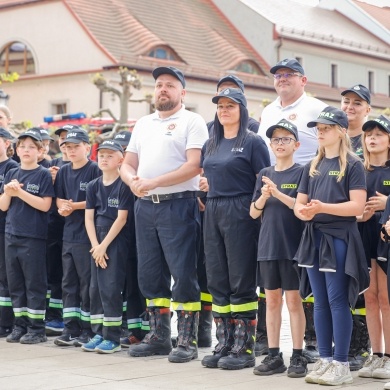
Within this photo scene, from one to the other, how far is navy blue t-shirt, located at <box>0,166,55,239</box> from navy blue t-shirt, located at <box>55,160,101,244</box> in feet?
0.43

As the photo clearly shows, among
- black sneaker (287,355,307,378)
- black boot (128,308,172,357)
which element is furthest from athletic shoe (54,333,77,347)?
black sneaker (287,355,307,378)

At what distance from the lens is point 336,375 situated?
24.6 ft

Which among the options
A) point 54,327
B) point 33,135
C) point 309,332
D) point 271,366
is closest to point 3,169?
point 33,135

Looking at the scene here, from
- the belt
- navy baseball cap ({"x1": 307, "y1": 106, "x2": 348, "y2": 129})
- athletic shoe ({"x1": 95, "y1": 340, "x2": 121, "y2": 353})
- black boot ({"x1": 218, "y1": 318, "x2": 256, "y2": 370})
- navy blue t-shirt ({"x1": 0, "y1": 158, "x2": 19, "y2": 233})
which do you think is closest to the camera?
navy baseball cap ({"x1": 307, "y1": 106, "x2": 348, "y2": 129})

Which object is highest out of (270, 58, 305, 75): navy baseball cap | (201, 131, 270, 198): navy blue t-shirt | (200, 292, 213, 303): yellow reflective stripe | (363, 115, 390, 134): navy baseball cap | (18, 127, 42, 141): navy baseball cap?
(270, 58, 305, 75): navy baseball cap

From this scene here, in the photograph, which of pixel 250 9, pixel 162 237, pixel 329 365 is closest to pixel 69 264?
pixel 162 237

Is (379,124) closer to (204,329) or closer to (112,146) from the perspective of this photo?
(112,146)

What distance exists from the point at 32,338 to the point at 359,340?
11.2 feet

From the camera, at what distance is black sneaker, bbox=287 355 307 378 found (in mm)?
7891

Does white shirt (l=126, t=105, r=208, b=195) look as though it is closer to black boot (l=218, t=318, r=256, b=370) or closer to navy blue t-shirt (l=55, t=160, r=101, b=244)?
navy blue t-shirt (l=55, t=160, r=101, b=244)

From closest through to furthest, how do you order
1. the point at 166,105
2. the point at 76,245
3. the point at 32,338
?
the point at 166,105, the point at 76,245, the point at 32,338

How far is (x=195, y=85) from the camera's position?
42219 mm

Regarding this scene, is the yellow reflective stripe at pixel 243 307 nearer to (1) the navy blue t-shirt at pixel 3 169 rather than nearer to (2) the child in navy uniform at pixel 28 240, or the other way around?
(2) the child in navy uniform at pixel 28 240

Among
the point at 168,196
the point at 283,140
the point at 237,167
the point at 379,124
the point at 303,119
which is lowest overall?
the point at 168,196
